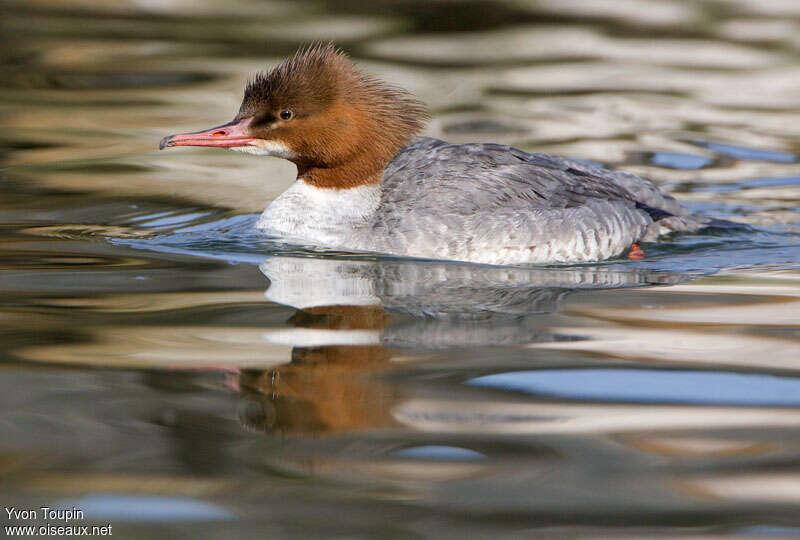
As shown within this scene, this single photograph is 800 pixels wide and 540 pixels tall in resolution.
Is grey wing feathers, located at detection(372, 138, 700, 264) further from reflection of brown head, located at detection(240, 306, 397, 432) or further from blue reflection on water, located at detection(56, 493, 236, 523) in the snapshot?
blue reflection on water, located at detection(56, 493, 236, 523)

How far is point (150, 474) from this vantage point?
129 inches

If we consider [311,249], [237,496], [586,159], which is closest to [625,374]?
[237,496]

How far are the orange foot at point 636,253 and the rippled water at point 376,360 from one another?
0.10 meters

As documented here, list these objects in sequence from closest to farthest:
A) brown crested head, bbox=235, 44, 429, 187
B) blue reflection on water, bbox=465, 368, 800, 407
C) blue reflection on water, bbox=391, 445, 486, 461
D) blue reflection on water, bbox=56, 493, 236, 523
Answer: blue reflection on water, bbox=56, 493, 236, 523 < blue reflection on water, bbox=391, 445, 486, 461 < blue reflection on water, bbox=465, 368, 800, 407 < brown crested head, bbox=235, 44, 429, 187

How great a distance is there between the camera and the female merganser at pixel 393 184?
6570 mm

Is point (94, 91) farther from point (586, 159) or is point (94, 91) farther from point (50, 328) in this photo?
point (50, 328)

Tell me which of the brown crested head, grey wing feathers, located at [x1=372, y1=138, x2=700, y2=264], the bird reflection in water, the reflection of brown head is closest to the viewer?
the reflection of brown head

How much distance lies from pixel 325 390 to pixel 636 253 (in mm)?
3632

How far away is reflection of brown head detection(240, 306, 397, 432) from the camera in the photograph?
12.1 ft

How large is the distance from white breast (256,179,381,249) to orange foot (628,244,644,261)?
1629 millimetres

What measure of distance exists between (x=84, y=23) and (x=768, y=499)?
1317 cm

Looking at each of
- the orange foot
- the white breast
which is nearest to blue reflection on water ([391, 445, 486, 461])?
the white breast

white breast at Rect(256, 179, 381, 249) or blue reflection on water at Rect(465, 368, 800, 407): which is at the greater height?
white breast at Rect(256, 179, 381, 249)

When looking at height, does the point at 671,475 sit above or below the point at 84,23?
below
